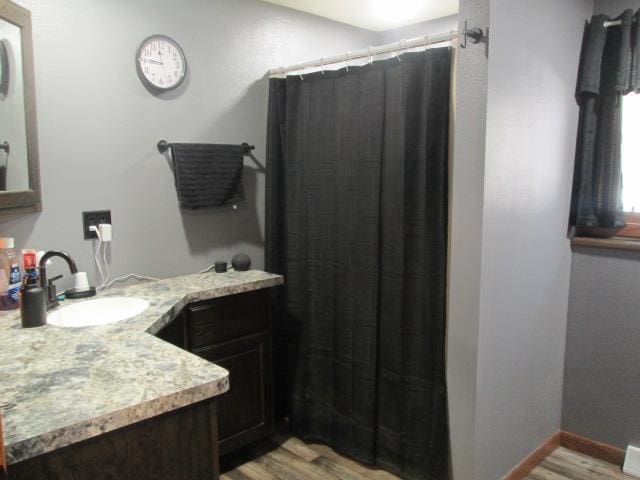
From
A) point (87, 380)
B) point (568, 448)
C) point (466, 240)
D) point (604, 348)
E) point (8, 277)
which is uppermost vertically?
point (466, 240)

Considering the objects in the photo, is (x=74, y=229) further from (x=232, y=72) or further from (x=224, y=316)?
(x=232, y=72)

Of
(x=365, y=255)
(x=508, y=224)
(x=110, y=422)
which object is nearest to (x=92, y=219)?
(x=365, y=255)

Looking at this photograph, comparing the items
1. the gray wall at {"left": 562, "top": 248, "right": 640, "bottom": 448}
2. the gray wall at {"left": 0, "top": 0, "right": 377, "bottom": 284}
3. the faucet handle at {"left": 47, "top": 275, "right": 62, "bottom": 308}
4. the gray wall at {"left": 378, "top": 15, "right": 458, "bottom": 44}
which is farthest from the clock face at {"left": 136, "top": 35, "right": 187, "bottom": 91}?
the gray wall at {"left": 562, "top": 248, "right": 640, "bottom": 448}

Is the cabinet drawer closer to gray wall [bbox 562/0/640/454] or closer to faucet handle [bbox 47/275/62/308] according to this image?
→ faucet handle [bbox 47/275/62/308]

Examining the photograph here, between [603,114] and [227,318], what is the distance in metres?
1.98

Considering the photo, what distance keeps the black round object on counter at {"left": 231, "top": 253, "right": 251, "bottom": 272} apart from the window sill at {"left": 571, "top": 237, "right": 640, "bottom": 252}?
5.38 ft

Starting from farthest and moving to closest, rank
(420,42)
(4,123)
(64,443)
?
(420,42) → (4,123) → (64,443)

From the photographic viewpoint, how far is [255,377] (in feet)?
7.77

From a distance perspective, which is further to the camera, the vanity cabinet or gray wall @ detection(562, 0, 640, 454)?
gray wall @ detection(562, 0, 640, 454)

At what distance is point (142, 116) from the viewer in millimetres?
2287

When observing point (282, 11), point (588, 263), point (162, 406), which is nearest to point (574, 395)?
point (588, 263)

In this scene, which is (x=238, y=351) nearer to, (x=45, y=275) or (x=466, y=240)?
(x=45, y=275)

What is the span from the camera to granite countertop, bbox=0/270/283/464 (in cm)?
98

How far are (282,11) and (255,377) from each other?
199cm
